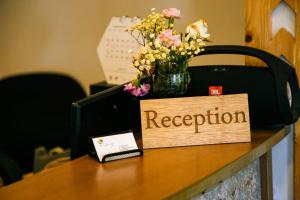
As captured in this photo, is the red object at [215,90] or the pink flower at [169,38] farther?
the red object at [215,90]

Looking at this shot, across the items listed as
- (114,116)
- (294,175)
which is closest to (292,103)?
(294,175)

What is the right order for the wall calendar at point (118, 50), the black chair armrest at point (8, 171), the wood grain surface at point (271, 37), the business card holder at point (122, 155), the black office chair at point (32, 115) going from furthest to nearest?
the black office chair at point (32, 115), the wall calendar at point (118, 50), the black chair armrest at point (8, 171), the wood grain surface at point (271, 37), the business card holder at point (122, 155)

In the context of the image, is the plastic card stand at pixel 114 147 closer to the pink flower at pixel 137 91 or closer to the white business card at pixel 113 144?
the white business card at pixel 113 144

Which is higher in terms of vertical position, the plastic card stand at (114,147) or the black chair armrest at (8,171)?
the plastic card stand at (114,147)

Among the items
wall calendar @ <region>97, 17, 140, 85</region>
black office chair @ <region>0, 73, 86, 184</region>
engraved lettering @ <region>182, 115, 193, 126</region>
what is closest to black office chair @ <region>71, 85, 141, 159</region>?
engraved lettering @ <region>182, 115, 193, 126</region>

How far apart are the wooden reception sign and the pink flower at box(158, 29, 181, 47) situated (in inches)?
6.4

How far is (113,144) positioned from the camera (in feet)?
4.91

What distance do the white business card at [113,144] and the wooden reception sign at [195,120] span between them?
0.05 meters

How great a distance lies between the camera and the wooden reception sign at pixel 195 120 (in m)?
1.54

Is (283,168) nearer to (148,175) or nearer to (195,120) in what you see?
(195,120)

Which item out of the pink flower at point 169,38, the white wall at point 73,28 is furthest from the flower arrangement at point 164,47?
the white wall at point 73,28

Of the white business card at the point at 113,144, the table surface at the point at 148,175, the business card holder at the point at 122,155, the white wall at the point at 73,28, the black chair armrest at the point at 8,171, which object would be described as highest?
the white wall at the point at 73,28

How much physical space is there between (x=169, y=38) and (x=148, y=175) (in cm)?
38

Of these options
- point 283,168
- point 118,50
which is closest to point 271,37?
point 283,168
